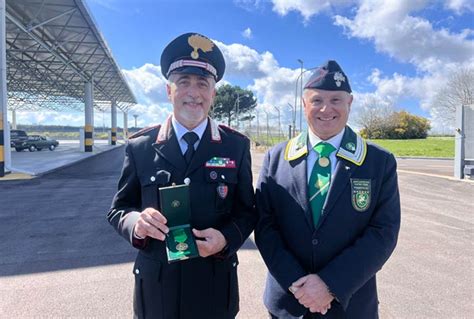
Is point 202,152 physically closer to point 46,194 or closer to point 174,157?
point 174,157

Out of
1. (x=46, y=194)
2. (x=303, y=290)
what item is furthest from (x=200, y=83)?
(x=46, y=194)

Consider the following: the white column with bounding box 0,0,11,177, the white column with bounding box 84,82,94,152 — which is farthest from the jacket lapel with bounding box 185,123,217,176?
the white column with bounding box 84,82,94,152

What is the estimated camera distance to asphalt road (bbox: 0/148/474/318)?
313 centimetres

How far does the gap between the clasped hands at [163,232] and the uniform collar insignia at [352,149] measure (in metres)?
0.74

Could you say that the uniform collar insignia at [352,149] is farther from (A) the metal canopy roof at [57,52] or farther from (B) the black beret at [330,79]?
(A) the metal canopy roof at [57,52]

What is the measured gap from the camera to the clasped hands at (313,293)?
5.23 feet

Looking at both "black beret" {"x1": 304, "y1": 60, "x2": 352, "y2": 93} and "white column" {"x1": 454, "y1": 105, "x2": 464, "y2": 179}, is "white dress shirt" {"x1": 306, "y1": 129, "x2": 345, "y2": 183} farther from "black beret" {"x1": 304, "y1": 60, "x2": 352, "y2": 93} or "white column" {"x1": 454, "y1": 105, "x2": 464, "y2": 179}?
"white column" {"x1": 454, "y1": 105, "x2": 464, "y2": 179}

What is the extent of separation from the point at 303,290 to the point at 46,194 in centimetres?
907

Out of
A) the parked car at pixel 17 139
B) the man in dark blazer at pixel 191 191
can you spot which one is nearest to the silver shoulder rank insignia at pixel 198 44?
the man in dark blazer at pixel 191 191

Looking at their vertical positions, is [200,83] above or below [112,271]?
above

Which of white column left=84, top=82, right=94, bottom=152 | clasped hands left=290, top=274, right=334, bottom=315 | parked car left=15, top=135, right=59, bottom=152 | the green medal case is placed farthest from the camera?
parked car left=15, top=135, right=59, bottom=152

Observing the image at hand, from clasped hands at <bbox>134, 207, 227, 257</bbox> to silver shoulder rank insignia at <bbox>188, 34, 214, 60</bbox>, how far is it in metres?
0.81

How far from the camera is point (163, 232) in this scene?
1.53 metres

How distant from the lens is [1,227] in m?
5.79
